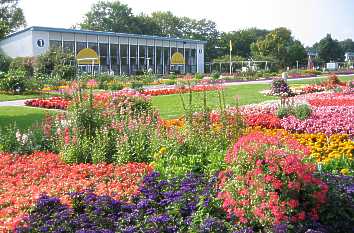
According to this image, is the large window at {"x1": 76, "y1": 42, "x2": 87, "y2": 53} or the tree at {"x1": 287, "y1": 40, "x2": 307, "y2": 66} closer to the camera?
the large window at {"x1": 76, "y1": 42, "x2": 87, "y2": 53}

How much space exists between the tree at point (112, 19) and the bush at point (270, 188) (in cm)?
7904

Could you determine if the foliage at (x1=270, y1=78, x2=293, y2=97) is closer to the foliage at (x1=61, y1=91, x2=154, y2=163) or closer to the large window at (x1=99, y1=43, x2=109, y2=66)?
the foliage at (x1=61, y1=91, x2=154, y2=163)

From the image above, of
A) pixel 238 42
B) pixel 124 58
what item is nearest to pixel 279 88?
pixel 124 58

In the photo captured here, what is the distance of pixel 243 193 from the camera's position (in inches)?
157

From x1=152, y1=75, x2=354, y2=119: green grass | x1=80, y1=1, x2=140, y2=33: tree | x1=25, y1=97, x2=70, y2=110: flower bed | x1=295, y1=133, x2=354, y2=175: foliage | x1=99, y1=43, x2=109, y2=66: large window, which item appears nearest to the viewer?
x1=295, y1=133, x2=354, y2=175: foliage

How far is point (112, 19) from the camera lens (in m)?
81.5

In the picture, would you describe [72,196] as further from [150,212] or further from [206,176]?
[206,176]

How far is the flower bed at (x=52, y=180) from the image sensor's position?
534cm

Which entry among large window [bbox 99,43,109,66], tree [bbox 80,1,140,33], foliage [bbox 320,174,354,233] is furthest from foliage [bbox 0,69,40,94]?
tree [bbox 80,1,140,33]

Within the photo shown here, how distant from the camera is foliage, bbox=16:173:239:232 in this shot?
4.10 m

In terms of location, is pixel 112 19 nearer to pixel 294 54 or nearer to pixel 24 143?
pixel 294 54

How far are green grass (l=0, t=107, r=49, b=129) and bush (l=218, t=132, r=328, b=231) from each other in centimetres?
864

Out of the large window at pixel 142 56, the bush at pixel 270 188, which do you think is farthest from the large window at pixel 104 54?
the bush at pixel 270 188

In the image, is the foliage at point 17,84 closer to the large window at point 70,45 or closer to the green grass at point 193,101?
the green grass at point 193,101
